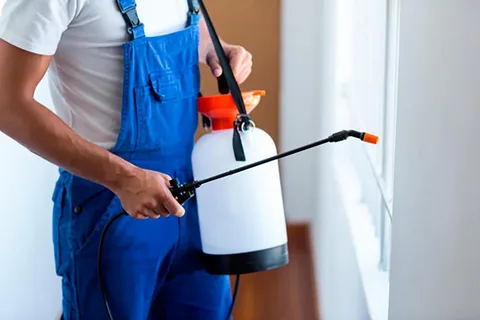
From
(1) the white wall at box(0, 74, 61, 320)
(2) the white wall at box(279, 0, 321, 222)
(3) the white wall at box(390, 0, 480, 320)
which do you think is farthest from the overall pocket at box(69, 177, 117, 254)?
(2) the white wall at box(279, 0, 321, 222)

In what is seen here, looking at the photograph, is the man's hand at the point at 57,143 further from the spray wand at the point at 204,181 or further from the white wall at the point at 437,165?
the white wall at the point at 437,165

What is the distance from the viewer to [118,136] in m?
1.27

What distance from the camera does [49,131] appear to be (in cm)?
110

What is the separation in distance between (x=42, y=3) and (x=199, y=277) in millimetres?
606

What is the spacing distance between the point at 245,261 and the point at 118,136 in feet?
1.04

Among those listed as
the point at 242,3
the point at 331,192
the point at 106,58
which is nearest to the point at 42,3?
the point at 106,58

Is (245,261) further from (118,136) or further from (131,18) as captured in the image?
(131,18)

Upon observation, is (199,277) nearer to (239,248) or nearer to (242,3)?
(239,248)

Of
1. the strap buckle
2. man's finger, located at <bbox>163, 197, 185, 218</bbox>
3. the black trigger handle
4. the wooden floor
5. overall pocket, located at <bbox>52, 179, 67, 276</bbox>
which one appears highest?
the strap buckle

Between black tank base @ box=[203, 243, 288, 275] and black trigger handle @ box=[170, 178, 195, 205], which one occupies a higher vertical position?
black trigger handle @ box=[170, 178, 195, 205]

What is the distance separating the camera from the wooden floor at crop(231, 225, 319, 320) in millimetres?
2578

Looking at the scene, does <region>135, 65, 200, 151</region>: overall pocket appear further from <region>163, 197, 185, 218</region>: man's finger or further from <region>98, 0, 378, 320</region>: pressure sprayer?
<region>163, 197, 185, 218</region>: man's finger

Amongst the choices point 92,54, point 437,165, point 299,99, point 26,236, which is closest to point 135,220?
point 92,54

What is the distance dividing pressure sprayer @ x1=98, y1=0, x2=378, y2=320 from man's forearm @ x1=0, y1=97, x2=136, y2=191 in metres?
0.22
